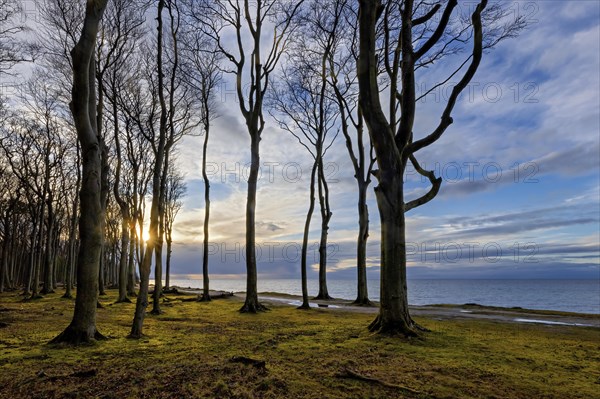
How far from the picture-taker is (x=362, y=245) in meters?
21.2

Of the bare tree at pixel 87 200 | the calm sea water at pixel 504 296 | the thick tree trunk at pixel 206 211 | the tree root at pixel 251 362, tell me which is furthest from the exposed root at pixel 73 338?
the calm sea water at pixel 504 296

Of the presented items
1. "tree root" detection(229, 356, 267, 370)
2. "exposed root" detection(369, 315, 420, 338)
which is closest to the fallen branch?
"tree root" detection(229, 356, 267, 370)

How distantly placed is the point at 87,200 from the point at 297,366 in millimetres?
5694

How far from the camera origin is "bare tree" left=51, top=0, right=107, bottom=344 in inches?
289

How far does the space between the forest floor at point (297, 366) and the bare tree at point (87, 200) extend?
0.52 meters

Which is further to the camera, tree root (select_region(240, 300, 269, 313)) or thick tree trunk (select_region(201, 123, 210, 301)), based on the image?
thick tree trunk (select_region(201, 123, 210, 301))

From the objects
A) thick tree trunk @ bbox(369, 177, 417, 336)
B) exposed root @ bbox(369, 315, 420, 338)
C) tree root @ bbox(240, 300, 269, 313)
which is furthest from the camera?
tree root @ bbox(240, 300, 269, 313)

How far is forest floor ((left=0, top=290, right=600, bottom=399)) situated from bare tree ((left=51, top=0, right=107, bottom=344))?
1.70ft

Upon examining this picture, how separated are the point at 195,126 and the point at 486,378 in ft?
64.0

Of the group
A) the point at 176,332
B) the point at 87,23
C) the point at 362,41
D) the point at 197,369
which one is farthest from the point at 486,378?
the point at 87,23

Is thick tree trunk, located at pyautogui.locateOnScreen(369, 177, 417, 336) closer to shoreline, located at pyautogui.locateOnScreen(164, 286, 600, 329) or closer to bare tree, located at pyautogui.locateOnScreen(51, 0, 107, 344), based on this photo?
bare tree, located at pyautogui.locateOnScreen(51, 0, 107, 344)

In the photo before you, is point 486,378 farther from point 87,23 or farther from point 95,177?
point 87,23

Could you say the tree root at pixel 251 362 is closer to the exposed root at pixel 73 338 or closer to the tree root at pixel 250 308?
the exposed root at pixel 73 338

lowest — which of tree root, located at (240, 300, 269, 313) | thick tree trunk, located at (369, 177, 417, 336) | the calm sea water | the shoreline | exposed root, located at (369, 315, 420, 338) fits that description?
the calm sea water
